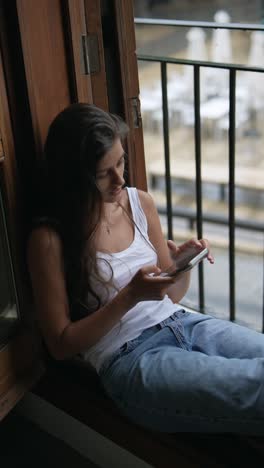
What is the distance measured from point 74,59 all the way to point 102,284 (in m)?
0.44

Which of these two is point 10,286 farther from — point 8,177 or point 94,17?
point 94,17

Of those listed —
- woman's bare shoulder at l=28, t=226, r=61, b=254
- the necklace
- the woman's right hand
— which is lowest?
the woman's right hand

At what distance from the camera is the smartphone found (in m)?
1.11

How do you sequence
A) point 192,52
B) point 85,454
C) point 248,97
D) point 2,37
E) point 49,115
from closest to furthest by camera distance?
point 2,37
point 49,115
point 85,454
point 248,97
point 192,52

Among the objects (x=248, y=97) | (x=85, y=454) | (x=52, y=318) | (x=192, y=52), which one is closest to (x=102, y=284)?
(x=52, y=318)

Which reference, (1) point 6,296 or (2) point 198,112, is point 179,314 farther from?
(2) point 198,112

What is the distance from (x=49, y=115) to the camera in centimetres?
113

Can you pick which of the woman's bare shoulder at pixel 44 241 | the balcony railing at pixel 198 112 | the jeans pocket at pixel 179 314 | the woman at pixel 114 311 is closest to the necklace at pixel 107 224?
the woman at pixel 114 311

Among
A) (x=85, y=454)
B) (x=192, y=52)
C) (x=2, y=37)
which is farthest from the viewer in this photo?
(x=192, y=52)

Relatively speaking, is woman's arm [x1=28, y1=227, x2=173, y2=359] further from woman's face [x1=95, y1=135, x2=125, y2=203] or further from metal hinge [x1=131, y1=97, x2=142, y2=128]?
metal hinge [x1=131, y1=97, x2=142, y2=128]

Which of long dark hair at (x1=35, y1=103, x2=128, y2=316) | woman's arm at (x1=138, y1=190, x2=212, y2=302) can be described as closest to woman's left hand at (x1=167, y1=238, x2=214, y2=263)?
woman's arm at (x1=138, y1=190, x2=212, y2=302)

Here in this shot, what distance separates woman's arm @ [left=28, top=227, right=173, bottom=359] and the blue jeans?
100 mm

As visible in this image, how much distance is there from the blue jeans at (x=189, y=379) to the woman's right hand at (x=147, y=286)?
140 mm

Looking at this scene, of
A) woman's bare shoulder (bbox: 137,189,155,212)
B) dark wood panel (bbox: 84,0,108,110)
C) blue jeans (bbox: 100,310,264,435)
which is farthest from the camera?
woman's bare shoulder (bbox: 137,189,155,212)
